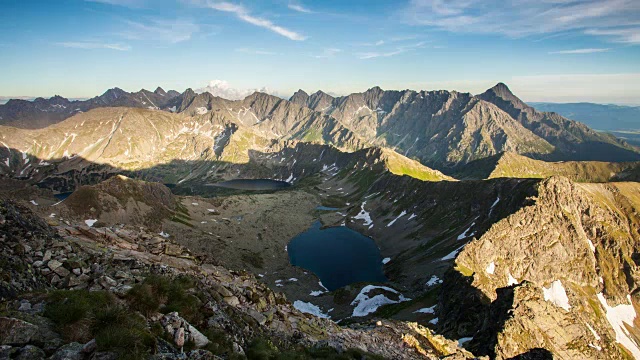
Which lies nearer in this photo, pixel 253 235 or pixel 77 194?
pixel 77 194

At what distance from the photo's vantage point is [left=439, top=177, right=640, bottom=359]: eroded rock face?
5081cm

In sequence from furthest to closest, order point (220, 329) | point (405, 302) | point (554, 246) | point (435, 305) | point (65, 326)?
point (554, 246), point (405, 302), point (435, 305), point (220, 329), point (65, 326)

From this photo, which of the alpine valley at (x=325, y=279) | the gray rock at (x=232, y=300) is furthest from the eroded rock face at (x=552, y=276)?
the gray rock at (x=232, y=300)

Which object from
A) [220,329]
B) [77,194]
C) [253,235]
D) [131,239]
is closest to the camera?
[220,329]

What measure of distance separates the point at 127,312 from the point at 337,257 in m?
156

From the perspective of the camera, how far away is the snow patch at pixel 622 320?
92.5 meters

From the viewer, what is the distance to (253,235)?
173 meters

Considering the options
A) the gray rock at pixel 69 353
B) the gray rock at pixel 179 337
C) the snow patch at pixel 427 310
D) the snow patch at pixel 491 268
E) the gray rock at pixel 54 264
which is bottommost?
the snow patch at pixel 427 310

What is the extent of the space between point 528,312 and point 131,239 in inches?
2231

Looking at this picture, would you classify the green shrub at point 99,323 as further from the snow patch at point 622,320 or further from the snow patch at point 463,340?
the snow patch at point 622,320

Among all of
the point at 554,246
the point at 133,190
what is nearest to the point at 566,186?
the point at 554,246

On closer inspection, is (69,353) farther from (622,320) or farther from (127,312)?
(622,320)

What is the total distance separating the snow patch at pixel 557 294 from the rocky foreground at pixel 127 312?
84538 millimetres

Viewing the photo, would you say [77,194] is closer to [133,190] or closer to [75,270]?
[133,190]
